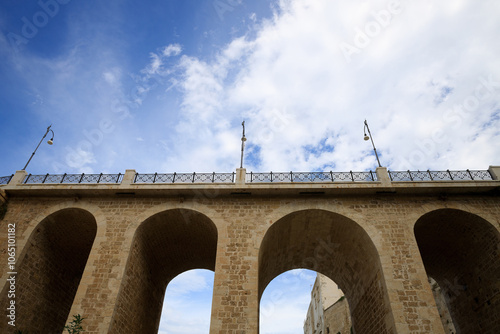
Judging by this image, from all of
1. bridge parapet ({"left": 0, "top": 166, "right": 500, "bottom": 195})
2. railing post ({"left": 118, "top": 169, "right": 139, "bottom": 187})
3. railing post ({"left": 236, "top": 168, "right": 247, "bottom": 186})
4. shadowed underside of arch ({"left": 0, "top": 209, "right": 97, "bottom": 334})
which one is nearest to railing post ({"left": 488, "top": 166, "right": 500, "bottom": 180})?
bridge parapet ({"left": 0, "top": 166, "right": 500, "bottom": 195})

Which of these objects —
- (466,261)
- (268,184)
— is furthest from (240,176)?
(466,261)

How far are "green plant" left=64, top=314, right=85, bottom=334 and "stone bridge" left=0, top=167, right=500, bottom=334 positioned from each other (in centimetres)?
39

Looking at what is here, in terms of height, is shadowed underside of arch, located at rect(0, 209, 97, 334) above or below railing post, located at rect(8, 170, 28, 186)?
below

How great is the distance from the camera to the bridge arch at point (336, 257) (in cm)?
1204

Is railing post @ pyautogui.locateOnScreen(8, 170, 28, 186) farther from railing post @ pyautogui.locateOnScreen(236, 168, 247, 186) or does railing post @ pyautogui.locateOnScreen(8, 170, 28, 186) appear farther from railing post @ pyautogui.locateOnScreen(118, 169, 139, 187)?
railing post @ pyautogui.locateOnScreen(236, 168, 247, 186)

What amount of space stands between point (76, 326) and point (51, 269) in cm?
585

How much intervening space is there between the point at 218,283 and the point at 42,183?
9.45 metres

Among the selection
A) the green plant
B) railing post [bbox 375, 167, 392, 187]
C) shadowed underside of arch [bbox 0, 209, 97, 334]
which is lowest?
the green plant

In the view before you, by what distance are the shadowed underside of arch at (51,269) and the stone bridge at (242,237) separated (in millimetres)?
63

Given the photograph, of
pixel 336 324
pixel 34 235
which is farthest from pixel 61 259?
pixel 336 324

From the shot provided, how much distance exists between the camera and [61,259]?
1495cm

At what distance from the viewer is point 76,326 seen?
9789 mm

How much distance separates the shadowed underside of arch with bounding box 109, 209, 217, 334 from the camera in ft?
39.8

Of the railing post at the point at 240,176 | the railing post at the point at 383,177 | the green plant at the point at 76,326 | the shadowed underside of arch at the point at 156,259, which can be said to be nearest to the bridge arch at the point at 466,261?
the railing post at the point at 383,177
